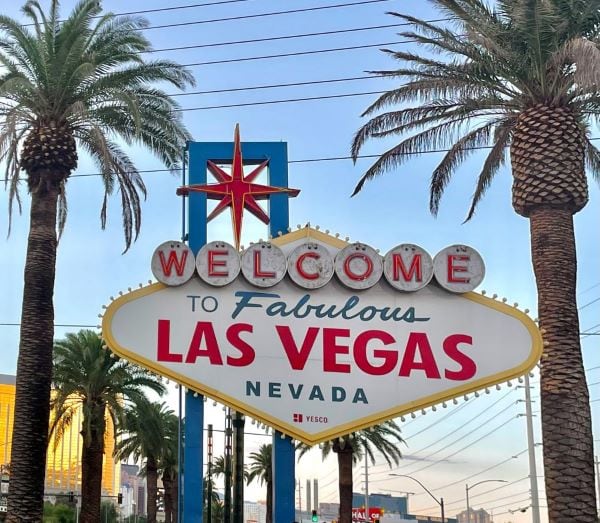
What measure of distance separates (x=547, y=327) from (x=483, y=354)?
1.99m

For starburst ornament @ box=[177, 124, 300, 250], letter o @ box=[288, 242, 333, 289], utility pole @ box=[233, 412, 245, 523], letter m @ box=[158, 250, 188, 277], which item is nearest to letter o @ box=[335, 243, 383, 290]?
letter o @ box=[288, 242, 333, 289]

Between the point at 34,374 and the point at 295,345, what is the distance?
241 inches

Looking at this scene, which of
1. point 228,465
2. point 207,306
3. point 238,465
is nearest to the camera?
point 207,306

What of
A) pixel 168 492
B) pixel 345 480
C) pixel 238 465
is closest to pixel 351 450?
pixel 345 480

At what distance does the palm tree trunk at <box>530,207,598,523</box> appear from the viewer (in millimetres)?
16219

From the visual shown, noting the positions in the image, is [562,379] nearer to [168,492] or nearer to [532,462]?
[532,462]

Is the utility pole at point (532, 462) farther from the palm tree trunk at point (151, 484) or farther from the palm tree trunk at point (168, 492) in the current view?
the palm tree trunk at point (168, 492)

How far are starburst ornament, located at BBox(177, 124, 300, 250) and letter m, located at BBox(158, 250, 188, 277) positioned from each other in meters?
1.64

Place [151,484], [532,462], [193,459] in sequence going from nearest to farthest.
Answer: [193,459] → [532,462] → [151,484]

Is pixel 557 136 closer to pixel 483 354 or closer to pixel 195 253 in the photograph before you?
pixel 483 354

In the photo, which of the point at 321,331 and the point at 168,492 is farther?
the point at 168,492

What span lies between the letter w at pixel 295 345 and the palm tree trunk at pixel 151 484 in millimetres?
34562

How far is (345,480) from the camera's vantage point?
120 feet

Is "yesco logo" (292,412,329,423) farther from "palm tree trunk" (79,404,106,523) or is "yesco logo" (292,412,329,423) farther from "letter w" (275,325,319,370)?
"palm tree trunk" (79,404,106,523)
